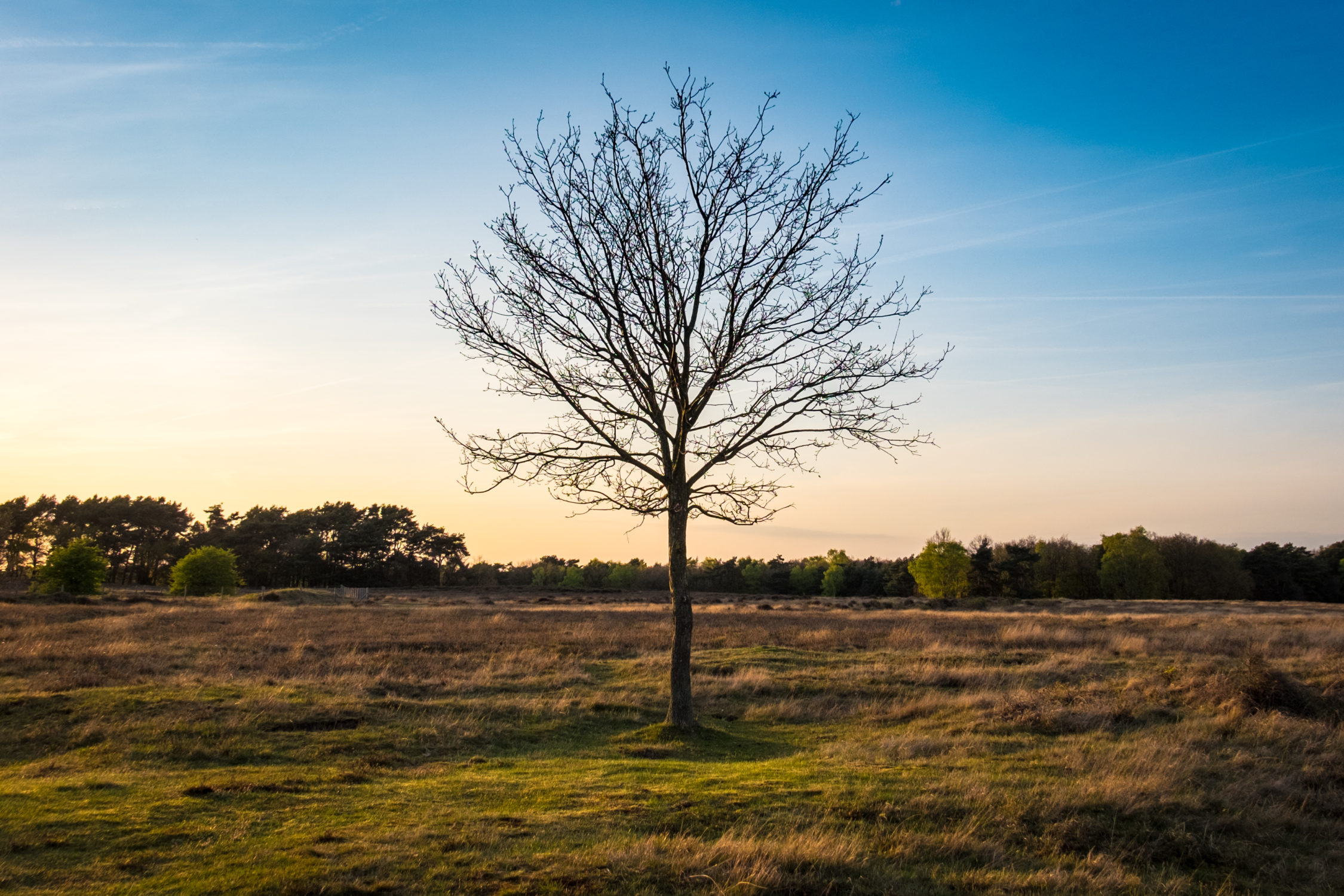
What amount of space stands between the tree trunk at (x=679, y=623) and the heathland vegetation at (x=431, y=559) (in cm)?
7103

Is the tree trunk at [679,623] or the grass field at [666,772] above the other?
the tree trunk at [679,623]

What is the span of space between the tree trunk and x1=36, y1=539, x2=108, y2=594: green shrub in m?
58.5

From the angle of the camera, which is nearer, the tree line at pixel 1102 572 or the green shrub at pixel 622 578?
the tree line at pixel 1102 572

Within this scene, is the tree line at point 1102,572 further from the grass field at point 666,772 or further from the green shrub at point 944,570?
the grass field at point 666,772

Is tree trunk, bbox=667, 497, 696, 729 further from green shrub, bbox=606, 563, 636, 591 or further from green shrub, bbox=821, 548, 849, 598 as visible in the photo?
green shrub, bbox=606, 563, 636, 591

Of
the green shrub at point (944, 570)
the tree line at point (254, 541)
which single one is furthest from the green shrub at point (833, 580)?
the tree line at point (254, 541)

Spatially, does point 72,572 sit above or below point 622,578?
above

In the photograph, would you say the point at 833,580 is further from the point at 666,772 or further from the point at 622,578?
the point at 666,772

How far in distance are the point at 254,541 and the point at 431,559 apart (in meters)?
22.0

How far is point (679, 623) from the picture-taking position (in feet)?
42.9

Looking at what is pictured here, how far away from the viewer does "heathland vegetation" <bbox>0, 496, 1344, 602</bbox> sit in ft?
280

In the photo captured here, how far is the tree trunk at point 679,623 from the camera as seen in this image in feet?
42.3

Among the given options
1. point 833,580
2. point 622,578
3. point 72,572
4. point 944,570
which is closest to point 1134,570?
point 944,570

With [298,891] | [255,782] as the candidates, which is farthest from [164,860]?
[255,782]
